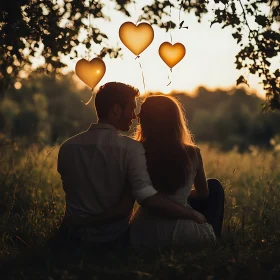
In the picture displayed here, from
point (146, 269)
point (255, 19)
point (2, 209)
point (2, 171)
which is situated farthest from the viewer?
point (2, 171)

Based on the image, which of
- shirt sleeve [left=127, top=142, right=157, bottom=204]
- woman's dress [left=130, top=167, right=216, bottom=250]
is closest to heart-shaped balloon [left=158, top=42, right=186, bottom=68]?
woman's dress [left=130, top=167, right=216, bottom=250]

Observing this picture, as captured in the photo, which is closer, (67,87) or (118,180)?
(118,180)

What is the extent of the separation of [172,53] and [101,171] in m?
2.02

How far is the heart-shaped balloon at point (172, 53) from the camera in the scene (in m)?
5.63

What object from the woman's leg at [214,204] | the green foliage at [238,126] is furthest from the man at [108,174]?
the green foliage at [238,126]

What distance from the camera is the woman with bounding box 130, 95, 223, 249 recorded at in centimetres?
420

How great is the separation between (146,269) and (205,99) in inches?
3644

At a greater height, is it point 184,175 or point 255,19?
point 255,19

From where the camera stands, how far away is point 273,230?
5.74m

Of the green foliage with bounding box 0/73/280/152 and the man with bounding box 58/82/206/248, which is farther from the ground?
the man with bounding box 58/82/206/248

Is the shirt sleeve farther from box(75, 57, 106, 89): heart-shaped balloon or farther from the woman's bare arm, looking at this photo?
box(75, 57, 106, 89): heart-shaped balloon

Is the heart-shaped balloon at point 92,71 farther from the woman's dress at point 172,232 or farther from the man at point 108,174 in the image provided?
the woman's dress at point 172,232

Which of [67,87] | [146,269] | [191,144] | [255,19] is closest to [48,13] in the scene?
[255,19]

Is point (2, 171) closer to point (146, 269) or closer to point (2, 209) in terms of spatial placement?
point (2, 209)
